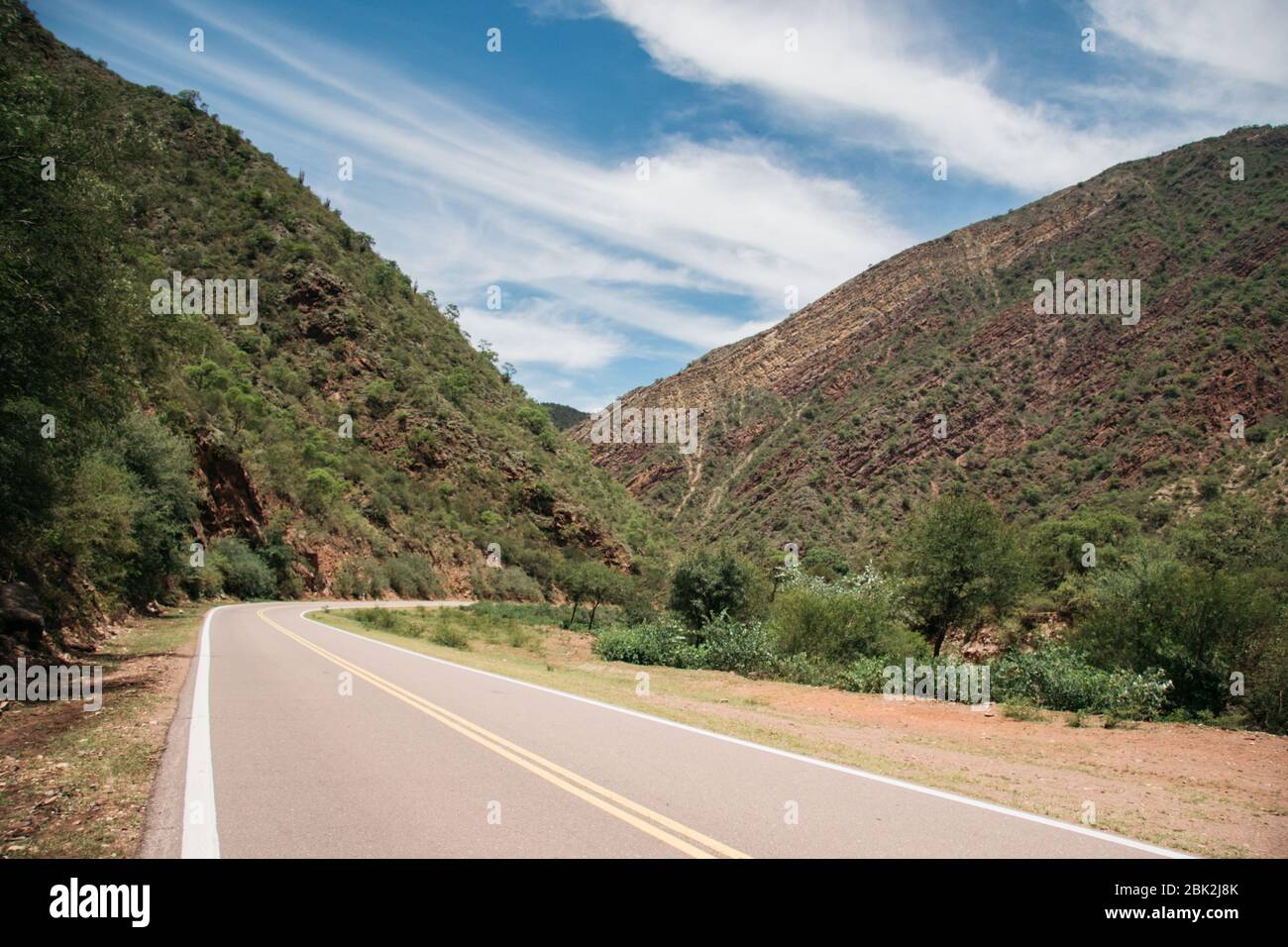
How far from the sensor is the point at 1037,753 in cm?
1109

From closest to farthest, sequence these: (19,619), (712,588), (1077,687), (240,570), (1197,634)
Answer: (19,619) < (1077,687) < (1197,634) < (712,588) < (240,570)

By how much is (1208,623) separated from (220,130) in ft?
334

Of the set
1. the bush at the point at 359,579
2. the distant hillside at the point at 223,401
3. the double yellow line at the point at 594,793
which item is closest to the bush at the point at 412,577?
the distant hillside at the point at 223,401

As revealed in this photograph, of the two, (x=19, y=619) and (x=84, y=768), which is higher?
(x=19, y=619)

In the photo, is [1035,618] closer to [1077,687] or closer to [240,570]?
[1077,687]

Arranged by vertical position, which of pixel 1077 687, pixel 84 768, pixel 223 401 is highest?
pixel 223 401

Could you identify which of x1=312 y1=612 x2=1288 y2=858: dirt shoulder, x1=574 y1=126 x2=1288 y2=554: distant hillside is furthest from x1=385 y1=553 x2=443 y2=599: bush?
x1=312 y1=612 x2=1288 y2=858: dirt shoulder

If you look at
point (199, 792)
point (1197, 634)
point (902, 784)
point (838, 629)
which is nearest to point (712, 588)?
point (838, 629)

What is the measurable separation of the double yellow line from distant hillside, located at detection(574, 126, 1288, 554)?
48909 millimetres

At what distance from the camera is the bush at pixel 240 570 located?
136ft

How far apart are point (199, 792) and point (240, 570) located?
4154 cm

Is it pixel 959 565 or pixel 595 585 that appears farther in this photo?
pixel 595 585

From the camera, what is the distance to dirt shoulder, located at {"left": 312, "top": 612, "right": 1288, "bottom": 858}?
6766 mm
